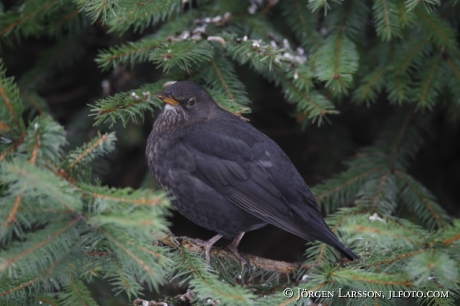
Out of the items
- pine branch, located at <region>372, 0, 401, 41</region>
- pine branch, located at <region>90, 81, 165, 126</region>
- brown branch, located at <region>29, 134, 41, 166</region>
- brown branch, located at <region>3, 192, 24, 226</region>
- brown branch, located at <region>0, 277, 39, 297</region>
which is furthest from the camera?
pine branch, located at <region>372, 0, 401, 41</region>

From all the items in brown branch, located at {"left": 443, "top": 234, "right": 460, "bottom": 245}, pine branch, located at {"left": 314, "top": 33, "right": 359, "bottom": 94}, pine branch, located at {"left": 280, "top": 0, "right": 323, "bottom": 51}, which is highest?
pine branch, located at {"left": 280, "top": 0, "right": 323, "bottom": 51}

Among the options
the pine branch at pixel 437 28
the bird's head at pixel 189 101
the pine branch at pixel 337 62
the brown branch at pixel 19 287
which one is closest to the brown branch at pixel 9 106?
the brown branch at pixel 19 287

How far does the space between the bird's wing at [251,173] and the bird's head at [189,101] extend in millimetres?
159

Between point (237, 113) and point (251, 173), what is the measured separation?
0.36 m

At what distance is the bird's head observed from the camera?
10.2ft

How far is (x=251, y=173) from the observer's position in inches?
119

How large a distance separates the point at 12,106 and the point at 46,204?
381 mm

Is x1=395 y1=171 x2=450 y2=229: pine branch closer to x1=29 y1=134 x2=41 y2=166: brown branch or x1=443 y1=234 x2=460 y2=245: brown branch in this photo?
x1=443 y1=234 x2=460 y2=245: brown branch

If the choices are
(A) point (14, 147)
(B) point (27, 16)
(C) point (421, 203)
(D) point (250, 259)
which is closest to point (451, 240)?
(D) point (250, 259)

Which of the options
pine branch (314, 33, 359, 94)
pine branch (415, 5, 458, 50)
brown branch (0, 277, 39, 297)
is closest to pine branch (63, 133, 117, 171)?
brown branch (0, 277, 39, 297)

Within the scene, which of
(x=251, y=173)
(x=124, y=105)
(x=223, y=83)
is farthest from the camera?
(x=223, y=83)

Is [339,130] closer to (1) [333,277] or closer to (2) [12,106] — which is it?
(1) [333,277]

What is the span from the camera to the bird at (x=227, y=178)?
115 inches

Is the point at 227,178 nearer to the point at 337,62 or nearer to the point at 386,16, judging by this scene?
the point at 337,62
